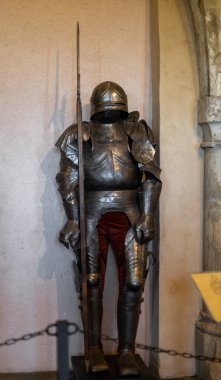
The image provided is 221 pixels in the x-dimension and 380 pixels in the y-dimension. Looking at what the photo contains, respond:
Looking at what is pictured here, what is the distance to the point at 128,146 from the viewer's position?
325cm

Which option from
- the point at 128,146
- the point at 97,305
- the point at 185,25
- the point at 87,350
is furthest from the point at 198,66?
the point at 87,350

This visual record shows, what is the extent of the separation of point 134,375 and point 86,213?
99cm

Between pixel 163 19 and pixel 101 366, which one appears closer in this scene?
pixel 101 366

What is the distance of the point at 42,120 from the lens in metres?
3.58

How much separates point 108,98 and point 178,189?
788 mm

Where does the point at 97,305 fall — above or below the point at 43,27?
below

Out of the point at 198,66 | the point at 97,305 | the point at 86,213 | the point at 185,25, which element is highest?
the point at 185,25

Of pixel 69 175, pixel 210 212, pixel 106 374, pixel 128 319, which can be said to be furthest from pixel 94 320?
pixel 210 212

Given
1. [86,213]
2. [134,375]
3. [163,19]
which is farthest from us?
[163,19]

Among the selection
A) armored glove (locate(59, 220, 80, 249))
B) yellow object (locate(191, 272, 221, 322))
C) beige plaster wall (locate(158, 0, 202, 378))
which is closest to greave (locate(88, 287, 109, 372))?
armored glove (locate(59, 220, 80, 249))

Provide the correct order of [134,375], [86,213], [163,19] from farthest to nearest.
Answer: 1. [163,19]
2. [86,213]
3. [134,375]

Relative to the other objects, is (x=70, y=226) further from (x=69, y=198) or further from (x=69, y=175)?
(x=69, y=175)

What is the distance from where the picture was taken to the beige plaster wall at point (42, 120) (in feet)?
11.6

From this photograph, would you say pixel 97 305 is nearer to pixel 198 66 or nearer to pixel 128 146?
pixel 128 146
